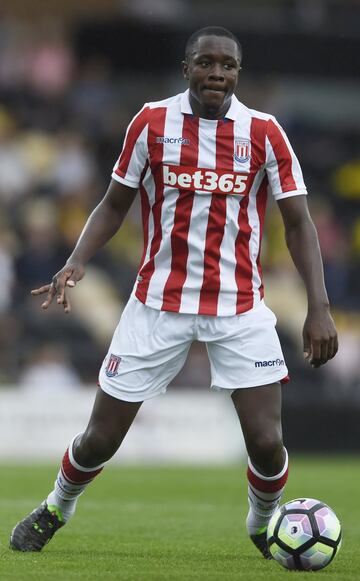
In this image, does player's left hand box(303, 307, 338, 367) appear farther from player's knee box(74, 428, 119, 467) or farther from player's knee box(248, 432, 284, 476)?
player's knee box(74, 428, 119, 467)

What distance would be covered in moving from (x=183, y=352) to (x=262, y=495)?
80 centimetres

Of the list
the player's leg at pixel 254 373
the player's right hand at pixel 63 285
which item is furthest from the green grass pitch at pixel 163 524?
the player's right hand at pixel 63 285

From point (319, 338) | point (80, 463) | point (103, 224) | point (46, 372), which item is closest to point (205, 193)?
point (103, 224)

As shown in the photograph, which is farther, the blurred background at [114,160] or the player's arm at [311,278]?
the blurred background at [114,160]

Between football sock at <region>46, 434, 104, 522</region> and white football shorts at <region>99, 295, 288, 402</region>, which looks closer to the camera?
white football shorts at <region>99, 295, 288, 402</region>

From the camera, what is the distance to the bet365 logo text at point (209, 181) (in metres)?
6.36

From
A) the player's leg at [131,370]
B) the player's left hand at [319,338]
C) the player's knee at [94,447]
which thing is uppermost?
the player's left hand at [319,338]

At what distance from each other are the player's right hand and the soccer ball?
1400 millimetres

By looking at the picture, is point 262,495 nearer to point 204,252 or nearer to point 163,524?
point 204,252

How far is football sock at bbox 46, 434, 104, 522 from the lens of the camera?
21.7ft

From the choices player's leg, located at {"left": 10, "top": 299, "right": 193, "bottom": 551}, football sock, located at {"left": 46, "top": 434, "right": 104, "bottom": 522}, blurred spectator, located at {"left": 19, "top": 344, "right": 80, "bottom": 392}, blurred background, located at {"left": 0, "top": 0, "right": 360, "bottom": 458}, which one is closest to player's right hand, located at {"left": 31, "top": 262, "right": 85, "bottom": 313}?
player's leg, located at {"left": 10, "top": 299, "right": 193, "bottom": 551}

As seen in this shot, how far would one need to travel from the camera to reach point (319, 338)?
242 inches

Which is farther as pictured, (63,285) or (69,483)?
(69,483)

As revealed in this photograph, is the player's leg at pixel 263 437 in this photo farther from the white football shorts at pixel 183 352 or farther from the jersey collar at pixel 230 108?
the jersey collar at pixel 230 108
